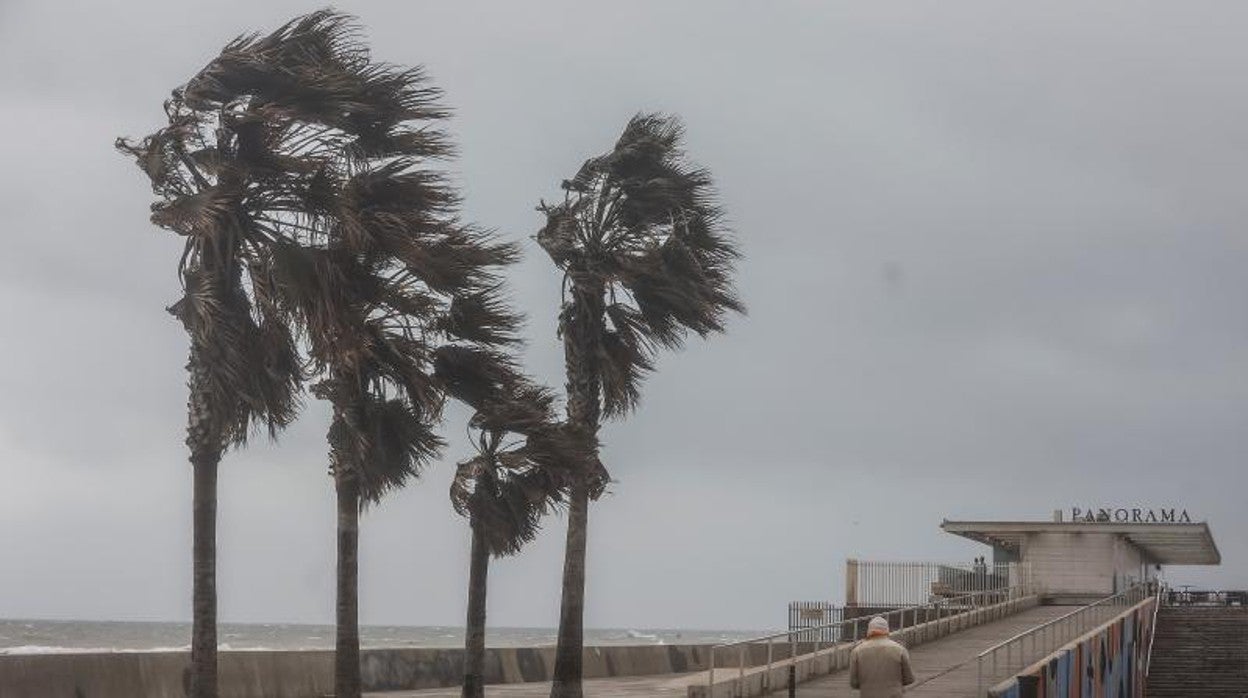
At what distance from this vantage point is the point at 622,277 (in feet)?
102

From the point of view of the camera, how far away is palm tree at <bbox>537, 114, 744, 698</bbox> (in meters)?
30.8

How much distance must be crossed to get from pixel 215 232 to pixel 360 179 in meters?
2.37

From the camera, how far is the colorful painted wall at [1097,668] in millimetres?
23566

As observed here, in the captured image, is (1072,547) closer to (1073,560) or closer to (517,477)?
(1073,560)

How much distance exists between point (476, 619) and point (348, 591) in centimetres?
432

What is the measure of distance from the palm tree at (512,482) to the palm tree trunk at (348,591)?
121 inches

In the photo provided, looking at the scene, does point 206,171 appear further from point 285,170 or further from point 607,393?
point 607,393

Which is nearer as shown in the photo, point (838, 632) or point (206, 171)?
point (206, 171)

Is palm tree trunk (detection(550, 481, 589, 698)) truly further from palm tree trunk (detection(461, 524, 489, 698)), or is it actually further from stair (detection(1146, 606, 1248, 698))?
stair (detection(1146, 606, 1248, 698))

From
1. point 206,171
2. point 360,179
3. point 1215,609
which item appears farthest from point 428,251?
point 1215,609

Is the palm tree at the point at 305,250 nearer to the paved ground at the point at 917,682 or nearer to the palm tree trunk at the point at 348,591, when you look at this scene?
the palm tree trunk at the point at 348,591

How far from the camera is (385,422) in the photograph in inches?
977

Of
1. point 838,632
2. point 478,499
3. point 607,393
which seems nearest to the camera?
point 478,499

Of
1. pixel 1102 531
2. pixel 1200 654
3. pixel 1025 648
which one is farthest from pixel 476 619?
pixel 1102 531
